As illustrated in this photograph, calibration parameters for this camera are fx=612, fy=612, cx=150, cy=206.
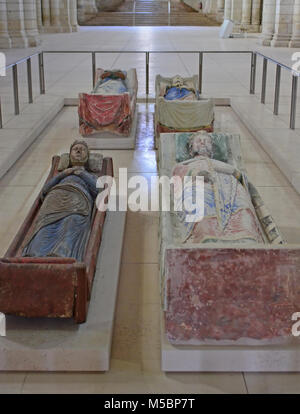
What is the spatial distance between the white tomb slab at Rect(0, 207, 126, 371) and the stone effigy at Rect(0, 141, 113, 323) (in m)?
0.12

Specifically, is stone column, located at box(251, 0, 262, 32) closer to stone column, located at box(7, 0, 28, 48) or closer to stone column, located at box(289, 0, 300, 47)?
stone column, located at box(289, 0, 300, 47)

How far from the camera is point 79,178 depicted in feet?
16.7

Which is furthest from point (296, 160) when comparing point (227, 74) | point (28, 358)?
point (227, 74)

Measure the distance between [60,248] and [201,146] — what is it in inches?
63.8

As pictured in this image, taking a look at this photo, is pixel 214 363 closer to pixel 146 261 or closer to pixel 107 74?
Answer: pixel 146 261

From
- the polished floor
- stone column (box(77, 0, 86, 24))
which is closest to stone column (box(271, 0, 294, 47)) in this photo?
the polished floor

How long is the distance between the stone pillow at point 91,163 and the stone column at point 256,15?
2482cm

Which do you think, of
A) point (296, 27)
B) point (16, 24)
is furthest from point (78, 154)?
point (296, 27)

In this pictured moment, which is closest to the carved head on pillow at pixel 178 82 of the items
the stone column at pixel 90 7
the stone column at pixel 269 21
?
the stone column at pixel 269 21

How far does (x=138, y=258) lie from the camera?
5.04 m

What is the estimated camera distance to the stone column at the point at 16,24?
19.7 m

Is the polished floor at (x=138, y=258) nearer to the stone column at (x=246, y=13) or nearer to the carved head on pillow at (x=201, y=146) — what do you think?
the carved head on pillow at (x=201, y=146)

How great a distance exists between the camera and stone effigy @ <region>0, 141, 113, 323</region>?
357 cm

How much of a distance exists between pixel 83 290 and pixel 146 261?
55.8 inches
